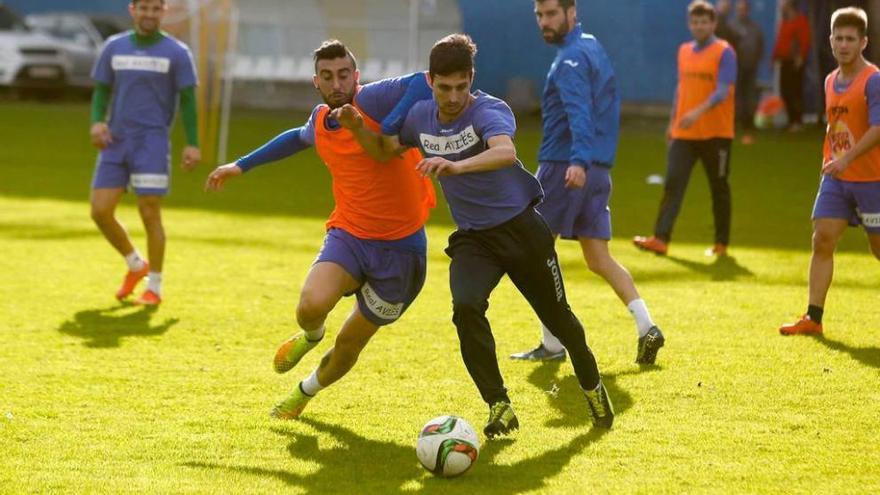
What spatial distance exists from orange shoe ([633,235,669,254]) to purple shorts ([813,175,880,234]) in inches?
153

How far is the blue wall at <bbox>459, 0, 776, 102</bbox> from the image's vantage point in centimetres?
2598

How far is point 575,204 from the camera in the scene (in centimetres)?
883

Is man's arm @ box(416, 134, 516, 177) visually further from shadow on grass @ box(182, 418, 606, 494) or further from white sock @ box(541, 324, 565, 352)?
white sock @ box(541, 324, 565, 352)

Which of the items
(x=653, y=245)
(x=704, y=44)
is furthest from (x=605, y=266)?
(x=704, y=44)

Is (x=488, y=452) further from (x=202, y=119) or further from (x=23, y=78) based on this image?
(x=23, y=78)

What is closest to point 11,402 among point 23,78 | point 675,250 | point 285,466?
point 285,466

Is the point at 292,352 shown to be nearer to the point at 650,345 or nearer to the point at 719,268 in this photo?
the point at 650,345

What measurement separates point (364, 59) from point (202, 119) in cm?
372

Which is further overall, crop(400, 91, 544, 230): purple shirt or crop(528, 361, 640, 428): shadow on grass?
crop(528, 361, 640, 428): shadow on grass

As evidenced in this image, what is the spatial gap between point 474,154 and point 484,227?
1.19 ft

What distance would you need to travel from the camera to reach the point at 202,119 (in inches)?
874

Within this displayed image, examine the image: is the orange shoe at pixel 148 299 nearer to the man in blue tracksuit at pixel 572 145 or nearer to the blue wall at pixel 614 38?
the man in blue tracksuit at pixel 572 145

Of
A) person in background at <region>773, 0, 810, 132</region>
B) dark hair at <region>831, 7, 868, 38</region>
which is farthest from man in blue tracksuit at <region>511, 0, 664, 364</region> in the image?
person in background at <region>773, 0, 810, 132</region>

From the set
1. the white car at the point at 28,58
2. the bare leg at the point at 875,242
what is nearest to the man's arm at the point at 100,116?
the bare leg at the point at 875,242
